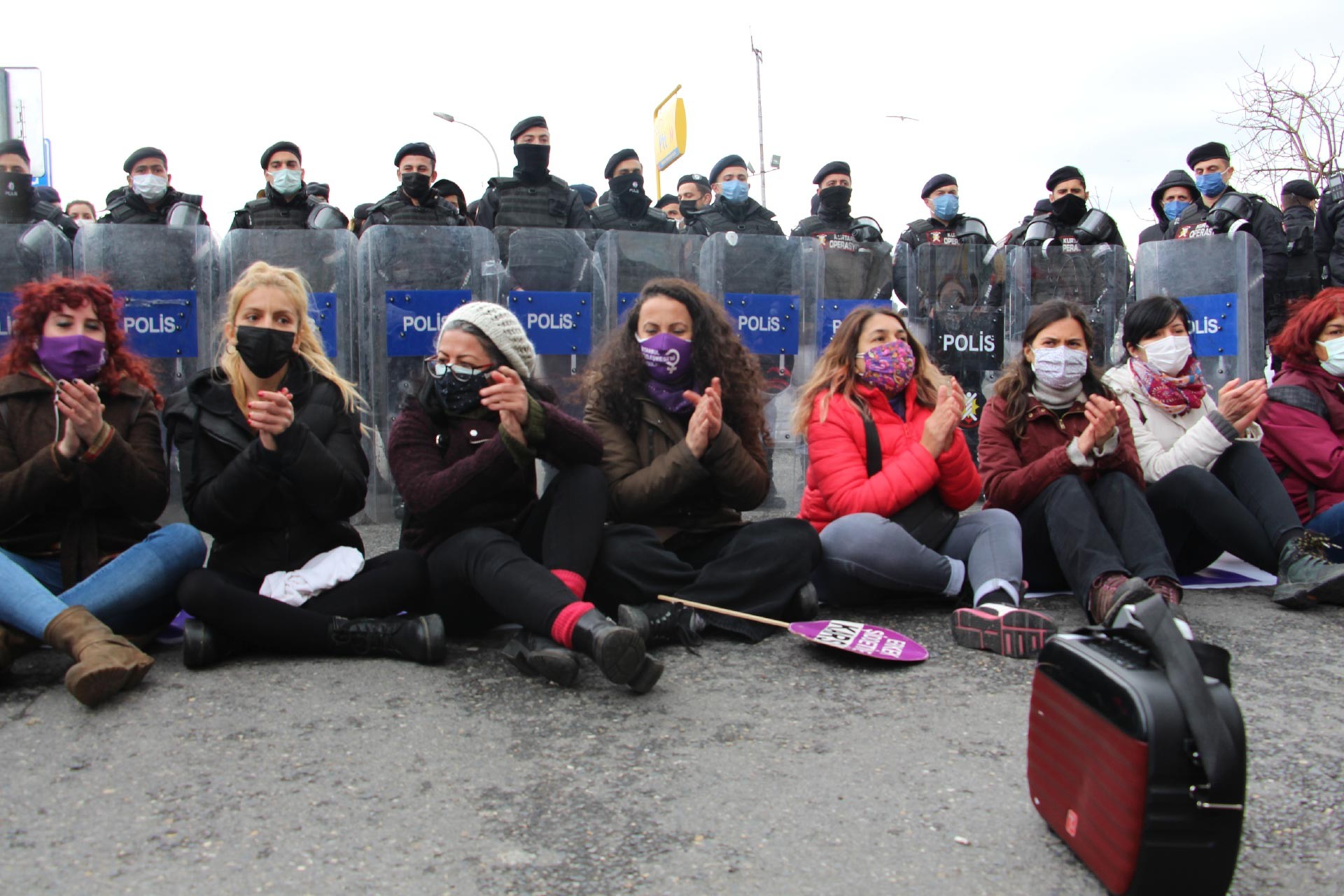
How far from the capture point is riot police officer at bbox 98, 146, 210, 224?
7.16 metres

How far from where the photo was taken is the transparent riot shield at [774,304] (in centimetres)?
663

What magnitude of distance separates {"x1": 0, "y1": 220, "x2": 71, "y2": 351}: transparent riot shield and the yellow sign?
368 inches

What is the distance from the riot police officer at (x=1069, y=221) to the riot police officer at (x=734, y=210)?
1911mm

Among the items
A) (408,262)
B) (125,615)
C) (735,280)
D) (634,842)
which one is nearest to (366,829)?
(634,842)

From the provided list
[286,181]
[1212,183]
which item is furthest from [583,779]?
[1212,183]

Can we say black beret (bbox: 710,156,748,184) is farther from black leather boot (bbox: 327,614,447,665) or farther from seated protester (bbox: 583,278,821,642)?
black leather boot (bbox: 327,614,447,665)

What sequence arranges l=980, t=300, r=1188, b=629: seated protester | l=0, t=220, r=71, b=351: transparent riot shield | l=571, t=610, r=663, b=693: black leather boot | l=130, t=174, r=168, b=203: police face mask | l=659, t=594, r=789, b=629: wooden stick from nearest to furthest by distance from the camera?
l=571, t=610, r=663, b=693: black leather boot → l=659, t=594, r=789, b=629: wooden stick → l=980, t=300, r=1188, b=629: seated protester → l=0, t=220, r=71, b=351: transparent riot shield → l=130, t=174, r=168, b=203: police face mask

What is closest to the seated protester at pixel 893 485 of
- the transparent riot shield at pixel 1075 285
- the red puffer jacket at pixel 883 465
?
the red puffer jacket at pixel 883 465

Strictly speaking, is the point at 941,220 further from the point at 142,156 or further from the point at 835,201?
the point at 142,156

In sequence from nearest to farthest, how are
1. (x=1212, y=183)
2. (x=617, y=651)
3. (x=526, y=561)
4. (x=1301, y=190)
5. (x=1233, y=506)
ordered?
1. (x=617, y=651)
2. (x=526, y=561)
3. (x=1233, y=506)
4. (x=1212, y=183)
5. (x=1301, y=190)

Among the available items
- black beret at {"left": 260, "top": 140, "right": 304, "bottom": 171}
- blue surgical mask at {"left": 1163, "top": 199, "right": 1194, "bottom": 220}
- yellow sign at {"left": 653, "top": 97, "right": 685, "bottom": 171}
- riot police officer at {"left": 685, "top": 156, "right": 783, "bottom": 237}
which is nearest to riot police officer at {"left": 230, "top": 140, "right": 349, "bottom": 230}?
black beret at {"left": 260, "top": 140, "right": 304, "bottom": 171}

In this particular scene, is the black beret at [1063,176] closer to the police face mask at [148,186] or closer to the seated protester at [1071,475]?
the seated protester at [1071,475]

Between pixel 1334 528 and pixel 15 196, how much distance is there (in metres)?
7.20

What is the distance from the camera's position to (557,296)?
6.45 meters
